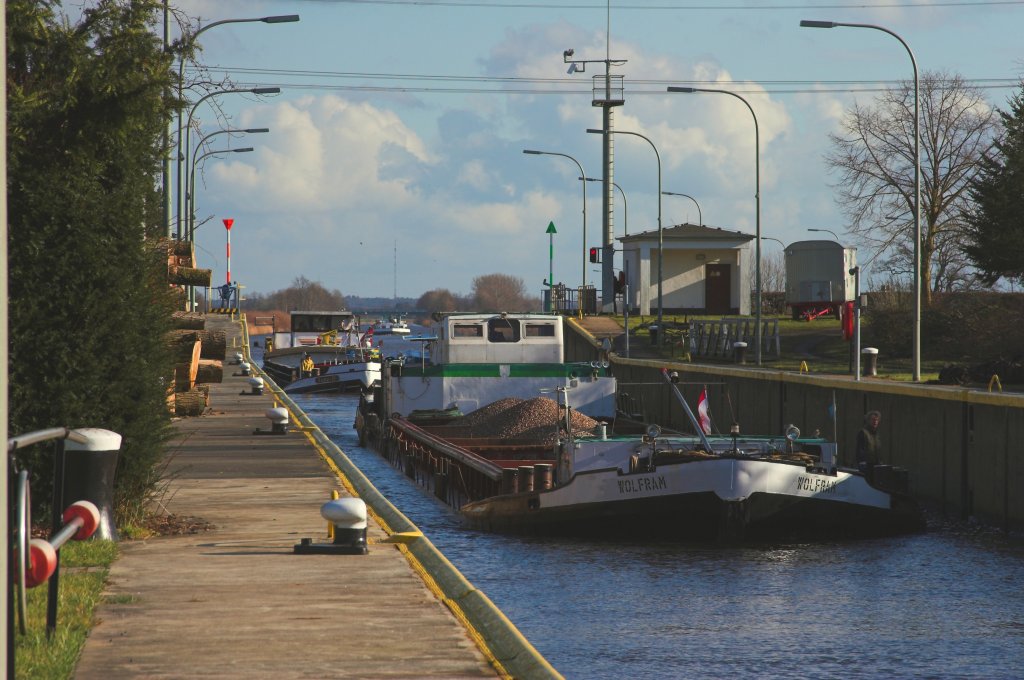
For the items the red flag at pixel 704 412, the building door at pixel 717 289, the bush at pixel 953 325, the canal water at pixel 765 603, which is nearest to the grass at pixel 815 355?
the bush at pixel 953 325

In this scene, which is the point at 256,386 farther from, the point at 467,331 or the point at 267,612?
the point at 267,612

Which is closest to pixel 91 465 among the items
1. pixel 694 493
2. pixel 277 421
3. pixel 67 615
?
pixel 67 615

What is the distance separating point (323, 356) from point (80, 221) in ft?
208

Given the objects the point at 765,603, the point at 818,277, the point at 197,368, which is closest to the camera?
the point at 765,603

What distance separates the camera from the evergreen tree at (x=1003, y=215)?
47562 mm

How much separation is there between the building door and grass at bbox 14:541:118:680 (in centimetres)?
6274

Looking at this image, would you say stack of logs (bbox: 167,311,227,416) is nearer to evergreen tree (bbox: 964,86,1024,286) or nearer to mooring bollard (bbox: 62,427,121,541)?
mooring bollard (bbox: 62,427,121,541)

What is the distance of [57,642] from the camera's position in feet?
27.3

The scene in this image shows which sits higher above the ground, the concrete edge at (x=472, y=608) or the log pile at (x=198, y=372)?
the log pile at (x=198, y=372)

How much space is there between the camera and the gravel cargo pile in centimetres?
2905

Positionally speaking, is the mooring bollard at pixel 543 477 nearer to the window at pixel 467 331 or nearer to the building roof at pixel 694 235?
the window at pixel 467 331

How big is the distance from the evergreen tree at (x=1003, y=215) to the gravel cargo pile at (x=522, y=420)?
23.6m

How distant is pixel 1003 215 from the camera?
48188 millimetres

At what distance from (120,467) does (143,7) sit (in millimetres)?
4439
